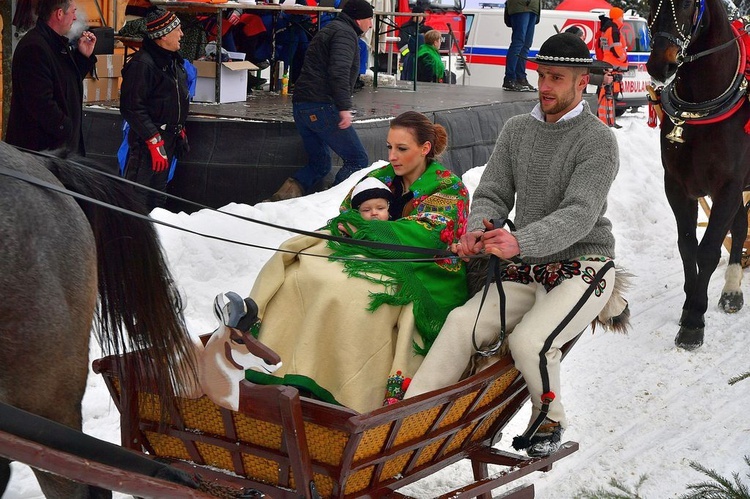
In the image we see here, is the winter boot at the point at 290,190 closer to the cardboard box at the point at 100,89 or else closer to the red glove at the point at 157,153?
the red glove at the point at 157,153

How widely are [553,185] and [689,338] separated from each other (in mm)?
2679

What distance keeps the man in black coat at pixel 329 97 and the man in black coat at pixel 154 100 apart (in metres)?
1.06

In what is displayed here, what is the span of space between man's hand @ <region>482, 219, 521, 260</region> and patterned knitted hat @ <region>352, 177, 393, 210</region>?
577 mm

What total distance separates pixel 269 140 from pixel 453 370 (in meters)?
4.64

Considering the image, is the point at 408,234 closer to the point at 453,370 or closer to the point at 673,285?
the point at 453,370

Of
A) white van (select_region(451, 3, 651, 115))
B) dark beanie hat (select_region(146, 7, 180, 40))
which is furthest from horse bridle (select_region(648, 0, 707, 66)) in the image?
white van (select_region(451, 3, 651, 115))

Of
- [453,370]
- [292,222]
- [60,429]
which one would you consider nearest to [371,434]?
[453,370]

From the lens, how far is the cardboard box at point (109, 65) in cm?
903

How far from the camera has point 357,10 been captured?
23.9 ft

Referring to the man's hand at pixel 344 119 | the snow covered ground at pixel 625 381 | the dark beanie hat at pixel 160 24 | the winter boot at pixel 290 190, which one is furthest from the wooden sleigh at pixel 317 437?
the winter boot at pixel 290 190

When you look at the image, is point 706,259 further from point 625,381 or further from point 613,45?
point 613,45

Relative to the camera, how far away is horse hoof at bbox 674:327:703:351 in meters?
5.83

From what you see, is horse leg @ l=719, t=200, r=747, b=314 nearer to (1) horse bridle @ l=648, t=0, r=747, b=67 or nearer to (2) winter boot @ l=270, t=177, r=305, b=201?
(1) horse bridle @ l=648, t=0, r=747, b=67

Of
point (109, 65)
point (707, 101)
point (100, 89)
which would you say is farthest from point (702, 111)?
point (109, 65)
